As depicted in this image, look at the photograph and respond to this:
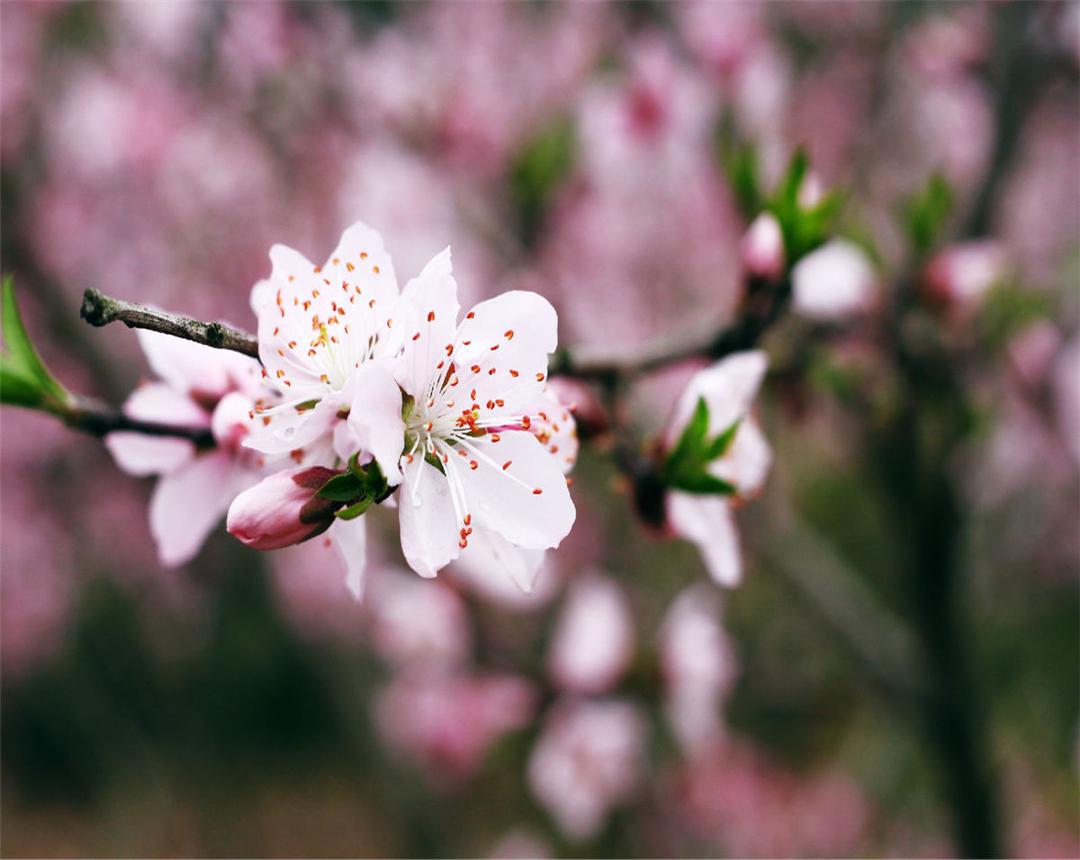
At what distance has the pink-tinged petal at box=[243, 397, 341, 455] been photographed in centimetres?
65

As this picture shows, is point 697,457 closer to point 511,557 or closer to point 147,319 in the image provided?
point 511,557

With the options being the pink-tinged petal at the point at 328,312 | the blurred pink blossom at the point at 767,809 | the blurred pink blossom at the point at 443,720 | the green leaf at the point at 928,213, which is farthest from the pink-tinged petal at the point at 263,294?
the blurred pink blossom at the point at 767,809

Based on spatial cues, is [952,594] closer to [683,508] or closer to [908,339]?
[908,339]

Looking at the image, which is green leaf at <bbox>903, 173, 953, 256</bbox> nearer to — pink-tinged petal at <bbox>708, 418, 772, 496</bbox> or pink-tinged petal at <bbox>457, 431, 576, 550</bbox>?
pink-tinged petal at <bbox>708, 418, 772, 496</bbox>

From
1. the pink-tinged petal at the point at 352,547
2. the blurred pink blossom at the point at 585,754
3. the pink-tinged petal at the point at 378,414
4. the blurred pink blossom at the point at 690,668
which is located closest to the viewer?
the pink-tinged petal at the point at 378,414

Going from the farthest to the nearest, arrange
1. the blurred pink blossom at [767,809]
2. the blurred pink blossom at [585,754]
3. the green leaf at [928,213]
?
the blurred pink blossom at [767,809], the blurred pink blossom at [585,754], the green leaf at [928,213]

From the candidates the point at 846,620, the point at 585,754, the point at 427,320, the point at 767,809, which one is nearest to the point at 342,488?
the point at 427,320

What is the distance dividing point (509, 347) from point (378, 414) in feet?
0.43

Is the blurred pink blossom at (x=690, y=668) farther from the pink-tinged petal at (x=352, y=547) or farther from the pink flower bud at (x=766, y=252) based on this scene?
the pink-tinged petal at (x=352, y=547)

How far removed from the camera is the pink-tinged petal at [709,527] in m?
0.85

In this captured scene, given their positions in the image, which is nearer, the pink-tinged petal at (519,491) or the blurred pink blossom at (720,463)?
the pink-tinged petal at (519,491)

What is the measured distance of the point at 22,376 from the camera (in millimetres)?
796

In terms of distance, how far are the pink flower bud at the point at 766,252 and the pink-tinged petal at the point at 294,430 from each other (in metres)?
0.52

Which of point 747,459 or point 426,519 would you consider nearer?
point 426,519
